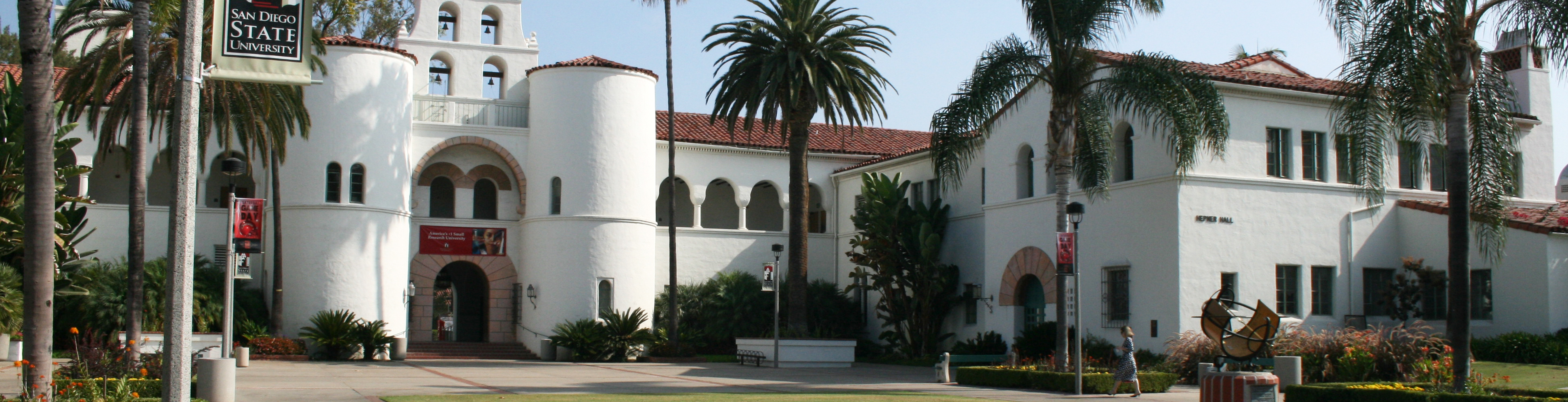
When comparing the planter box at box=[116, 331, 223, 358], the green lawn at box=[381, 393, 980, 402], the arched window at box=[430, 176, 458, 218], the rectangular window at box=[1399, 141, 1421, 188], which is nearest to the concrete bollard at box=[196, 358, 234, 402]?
the green lawn at box=[381, 393, 980, 402]

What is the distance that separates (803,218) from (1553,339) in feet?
49.0

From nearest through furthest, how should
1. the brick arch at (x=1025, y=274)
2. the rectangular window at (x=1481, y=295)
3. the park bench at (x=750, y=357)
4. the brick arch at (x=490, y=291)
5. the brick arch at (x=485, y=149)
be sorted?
the rectangular window at (x=1481, y=295), the brick arch at (x=1025, y=274), the park bench at (x=750, y=357), the brick arch at (x=485, y=149), the brick arch at (x=490, y=291)

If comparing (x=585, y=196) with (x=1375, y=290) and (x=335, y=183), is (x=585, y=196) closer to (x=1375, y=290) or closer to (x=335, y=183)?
(x=335, y=183)

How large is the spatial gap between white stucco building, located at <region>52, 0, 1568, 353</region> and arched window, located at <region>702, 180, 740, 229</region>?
0.30ft

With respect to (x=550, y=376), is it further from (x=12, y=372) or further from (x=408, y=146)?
(x=408, y=146)

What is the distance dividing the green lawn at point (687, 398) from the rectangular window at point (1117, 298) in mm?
8212

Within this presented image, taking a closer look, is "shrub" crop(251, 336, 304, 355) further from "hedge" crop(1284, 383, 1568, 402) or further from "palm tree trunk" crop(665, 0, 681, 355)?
"hedge" crop(1284, 383, 1568, 402)

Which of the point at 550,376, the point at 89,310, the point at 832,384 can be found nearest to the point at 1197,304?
the point at 832,384

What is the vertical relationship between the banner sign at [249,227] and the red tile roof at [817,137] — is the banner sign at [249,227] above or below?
below

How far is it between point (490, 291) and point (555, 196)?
3300 millimetres

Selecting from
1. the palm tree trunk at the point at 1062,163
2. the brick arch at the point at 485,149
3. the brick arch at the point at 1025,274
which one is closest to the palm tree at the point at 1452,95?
the palm tree trunk at the point at 1062,163

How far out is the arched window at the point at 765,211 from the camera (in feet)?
129

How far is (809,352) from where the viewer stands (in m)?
27.9

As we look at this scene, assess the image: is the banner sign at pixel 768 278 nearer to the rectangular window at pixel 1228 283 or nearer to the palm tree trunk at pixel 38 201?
the rectangular window at pixel 1228 283
